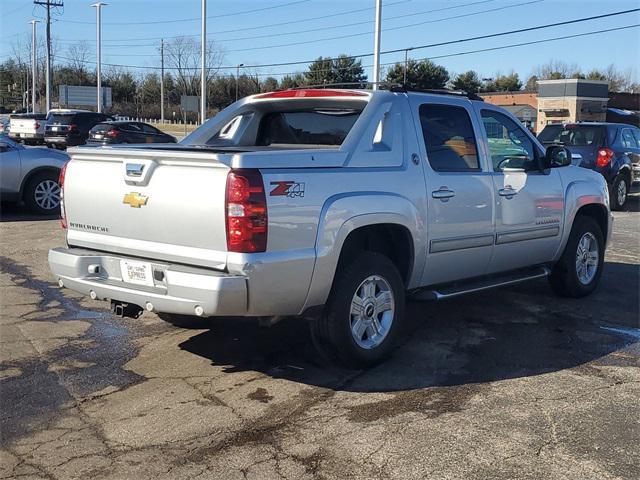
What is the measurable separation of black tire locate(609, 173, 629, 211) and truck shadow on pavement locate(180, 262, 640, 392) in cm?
906

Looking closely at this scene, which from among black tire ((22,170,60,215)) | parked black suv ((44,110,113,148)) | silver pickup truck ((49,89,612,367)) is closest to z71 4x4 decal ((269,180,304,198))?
silver pickup truck ((49,89,612,367))

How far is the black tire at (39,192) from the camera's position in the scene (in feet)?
39.8

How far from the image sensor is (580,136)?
52.0ft

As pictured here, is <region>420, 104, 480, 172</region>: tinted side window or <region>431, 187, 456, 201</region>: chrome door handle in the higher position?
<region>420, 104, 480, 172</region>: tinted side window

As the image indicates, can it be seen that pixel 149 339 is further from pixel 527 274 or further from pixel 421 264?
pixel 527 274

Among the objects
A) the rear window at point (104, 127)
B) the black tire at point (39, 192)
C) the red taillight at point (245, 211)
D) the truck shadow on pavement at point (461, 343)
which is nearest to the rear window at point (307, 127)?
the truck shadow on pavement at point (461, 343)

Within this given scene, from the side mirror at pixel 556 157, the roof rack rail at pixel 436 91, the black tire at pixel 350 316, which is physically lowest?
the black tire at pixel 350 316

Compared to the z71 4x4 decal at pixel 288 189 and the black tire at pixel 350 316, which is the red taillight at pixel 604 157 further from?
the z71 4x4 decal at pixel 288 189

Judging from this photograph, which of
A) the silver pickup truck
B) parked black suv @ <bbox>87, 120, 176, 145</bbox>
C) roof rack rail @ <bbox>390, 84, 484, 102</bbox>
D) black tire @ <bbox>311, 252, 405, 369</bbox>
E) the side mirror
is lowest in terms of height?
black tire @ <bbox>311, 252, 405, 369</bbox>

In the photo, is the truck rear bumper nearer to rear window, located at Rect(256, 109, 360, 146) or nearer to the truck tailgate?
the truck tailgate

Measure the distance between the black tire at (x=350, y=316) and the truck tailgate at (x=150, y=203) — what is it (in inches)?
36.4

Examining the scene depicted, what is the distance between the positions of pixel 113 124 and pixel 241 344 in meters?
23.8

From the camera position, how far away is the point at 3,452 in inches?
149

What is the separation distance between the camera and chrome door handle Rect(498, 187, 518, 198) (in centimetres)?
606
